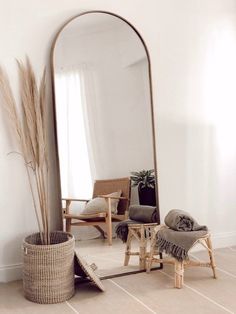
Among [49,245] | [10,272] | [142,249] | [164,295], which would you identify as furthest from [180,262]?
[10,272]

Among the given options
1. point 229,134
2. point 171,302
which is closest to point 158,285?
point 171,302

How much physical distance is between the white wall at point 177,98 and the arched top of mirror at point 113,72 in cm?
10

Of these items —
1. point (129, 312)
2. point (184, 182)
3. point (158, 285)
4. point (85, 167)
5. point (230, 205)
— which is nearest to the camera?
point (129, 312)

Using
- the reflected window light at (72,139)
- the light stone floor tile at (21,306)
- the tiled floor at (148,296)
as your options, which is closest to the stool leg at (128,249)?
the tiled floor at (148,296)

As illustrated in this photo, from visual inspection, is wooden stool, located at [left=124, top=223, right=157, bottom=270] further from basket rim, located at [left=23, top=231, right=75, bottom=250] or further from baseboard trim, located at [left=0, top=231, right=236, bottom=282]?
baseboard trim, located at [left=0, top=231, right=236, bottom=282]

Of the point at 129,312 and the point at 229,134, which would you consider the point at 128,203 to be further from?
the point at 229,134

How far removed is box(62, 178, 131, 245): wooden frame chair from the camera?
9.19ft

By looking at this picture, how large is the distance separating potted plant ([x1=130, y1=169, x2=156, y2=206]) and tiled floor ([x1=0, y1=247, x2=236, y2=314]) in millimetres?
506

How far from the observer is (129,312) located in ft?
7.38

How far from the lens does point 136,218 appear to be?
9.60ft

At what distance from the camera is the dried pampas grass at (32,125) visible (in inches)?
103

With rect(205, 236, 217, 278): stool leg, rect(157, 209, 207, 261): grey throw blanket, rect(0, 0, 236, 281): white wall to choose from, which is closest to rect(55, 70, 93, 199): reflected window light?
rect(0, 0, 236, 281): white wall

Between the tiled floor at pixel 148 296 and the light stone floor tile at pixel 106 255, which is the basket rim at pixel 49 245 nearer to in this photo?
the light stone floor tile at pixel 106 255

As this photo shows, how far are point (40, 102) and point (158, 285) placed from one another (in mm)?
1391
